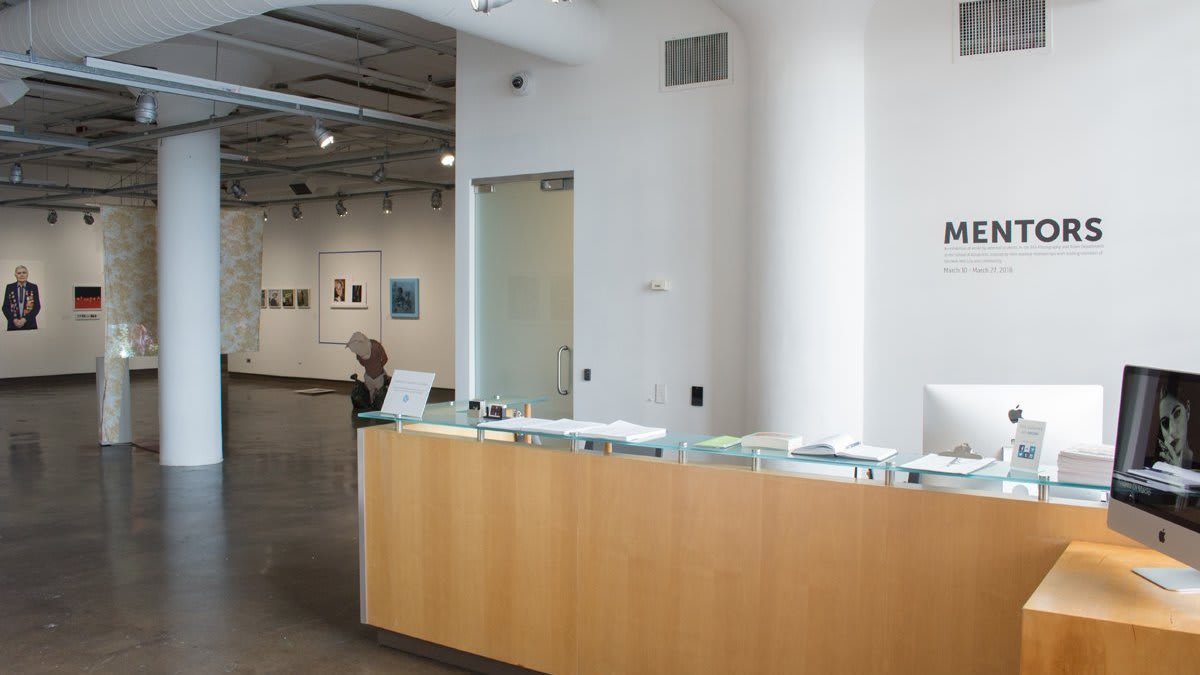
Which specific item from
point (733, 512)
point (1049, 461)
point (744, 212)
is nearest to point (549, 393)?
point (744, 212)

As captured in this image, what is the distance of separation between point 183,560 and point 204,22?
3624 mm

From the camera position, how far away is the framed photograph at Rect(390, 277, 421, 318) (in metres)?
18.0

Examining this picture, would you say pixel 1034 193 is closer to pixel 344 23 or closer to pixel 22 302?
pixel 344 23

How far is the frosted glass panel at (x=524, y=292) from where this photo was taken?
740 cm

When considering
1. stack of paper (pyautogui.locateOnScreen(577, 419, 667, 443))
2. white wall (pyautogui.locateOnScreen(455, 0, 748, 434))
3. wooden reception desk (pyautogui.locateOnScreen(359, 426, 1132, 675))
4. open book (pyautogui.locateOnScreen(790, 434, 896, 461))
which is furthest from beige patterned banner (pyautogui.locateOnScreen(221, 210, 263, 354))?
open book (pyautogui.locateOnScreen(790, 434, 896, 461))

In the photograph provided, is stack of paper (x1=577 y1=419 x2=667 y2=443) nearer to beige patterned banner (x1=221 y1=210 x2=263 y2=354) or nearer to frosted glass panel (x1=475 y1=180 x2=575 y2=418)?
frosted glass panel (x1=475 y1=180 x2=575 y2=418)

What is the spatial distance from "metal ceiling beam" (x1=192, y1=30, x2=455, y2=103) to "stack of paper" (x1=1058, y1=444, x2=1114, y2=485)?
7.94 meters

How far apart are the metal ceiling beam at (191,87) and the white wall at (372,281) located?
26.5ft

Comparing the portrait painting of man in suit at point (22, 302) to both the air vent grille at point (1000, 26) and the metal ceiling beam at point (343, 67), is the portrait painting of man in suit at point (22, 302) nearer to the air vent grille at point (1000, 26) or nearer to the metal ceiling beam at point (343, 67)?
the metal ceiling beam at point (343, 67)

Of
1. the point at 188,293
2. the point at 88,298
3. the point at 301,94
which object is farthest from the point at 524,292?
the point at 88,298

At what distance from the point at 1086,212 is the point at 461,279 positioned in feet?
14.9

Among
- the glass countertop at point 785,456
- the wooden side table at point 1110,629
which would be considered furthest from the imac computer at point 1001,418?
the wooden side table at point 1110,629

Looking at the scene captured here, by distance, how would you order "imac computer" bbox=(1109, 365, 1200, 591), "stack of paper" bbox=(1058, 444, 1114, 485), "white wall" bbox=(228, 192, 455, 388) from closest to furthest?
"imac computer" bbox=(1109, 365, 1200, 591), "stack of paper" bbox=(1058, 444, 1114, 485), "white wall" bbox=(228, 192, 455, 388)

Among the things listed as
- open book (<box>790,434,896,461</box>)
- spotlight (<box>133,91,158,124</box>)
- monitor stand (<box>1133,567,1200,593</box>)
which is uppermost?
spotlight (<box>133,91,158,124</box>)
